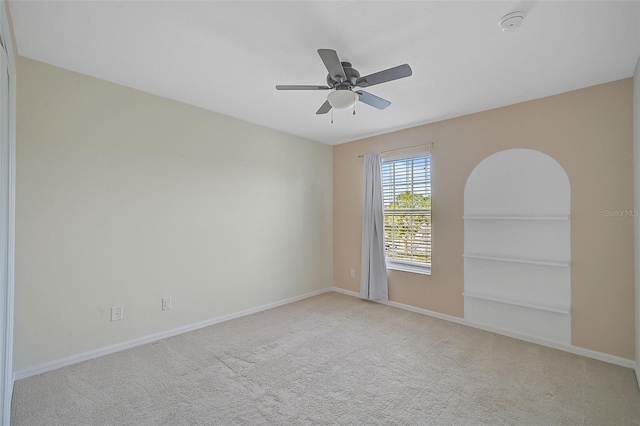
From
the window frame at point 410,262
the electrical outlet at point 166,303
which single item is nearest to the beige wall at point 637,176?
the window frame at point 410,262

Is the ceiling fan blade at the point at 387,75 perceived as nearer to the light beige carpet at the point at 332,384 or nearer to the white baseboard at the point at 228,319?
the light beige carpet at the point at 332,384

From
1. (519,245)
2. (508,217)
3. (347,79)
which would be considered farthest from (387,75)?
(519,245)

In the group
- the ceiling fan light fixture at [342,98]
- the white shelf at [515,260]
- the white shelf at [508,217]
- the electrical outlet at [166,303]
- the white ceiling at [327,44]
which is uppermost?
the white ceiling at [327,44]

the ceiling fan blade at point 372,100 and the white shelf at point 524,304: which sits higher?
the ceiling fan blade at point 372,100

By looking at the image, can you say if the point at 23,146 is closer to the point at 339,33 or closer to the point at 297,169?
the point at 339,33

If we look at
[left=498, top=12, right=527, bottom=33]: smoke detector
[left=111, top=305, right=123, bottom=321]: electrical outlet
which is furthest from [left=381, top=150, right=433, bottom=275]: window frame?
[left=111, top=305, right=123, bottom=321]: electrical outlet

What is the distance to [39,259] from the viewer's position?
2457 mm

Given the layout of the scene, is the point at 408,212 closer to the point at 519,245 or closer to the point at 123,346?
the point at 519,245

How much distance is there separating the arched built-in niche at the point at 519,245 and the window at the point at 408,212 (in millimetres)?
550

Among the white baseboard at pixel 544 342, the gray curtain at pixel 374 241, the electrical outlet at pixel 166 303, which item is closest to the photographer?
the white baseboard at pixel 544 342

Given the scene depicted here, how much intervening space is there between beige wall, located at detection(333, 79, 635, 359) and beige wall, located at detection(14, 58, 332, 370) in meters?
2.26

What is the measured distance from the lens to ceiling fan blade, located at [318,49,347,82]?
6.09 feet

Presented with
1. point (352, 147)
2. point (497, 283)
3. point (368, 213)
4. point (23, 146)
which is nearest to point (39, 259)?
point (23, 146)

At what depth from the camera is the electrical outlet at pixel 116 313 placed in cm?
283
